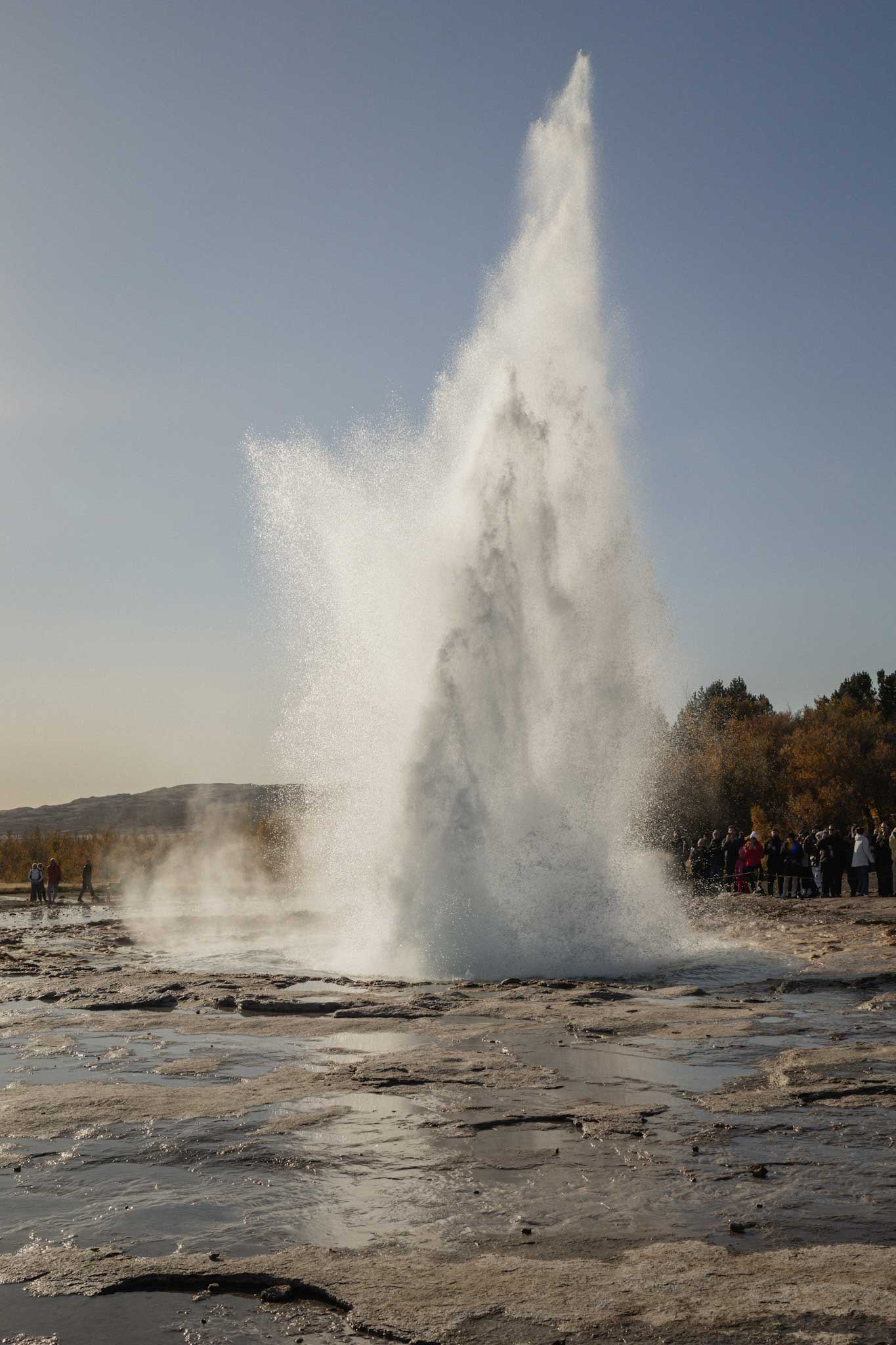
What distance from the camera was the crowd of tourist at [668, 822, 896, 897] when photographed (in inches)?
1053

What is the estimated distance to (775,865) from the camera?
99.7ft

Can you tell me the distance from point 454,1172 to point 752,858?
26.3 meters

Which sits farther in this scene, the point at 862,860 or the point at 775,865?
the point at 775,865

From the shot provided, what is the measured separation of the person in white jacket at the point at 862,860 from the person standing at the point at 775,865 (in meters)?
3.05

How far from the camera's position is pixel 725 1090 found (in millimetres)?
7832

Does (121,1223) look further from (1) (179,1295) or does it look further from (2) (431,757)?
(2) (431,757)

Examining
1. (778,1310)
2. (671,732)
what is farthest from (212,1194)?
(671,732)

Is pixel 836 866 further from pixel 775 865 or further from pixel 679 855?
pixel 679 855

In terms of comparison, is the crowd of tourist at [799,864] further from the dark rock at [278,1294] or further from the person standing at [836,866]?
the dark rock at [278,1294]

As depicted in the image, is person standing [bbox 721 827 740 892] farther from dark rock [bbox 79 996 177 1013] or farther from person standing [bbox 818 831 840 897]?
dark rock [bbox 79 996 177 1013]

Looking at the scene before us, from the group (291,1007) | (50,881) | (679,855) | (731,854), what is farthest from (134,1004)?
(679,855)

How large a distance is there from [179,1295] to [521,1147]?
8.48 ft

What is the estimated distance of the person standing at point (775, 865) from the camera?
30.2 meters

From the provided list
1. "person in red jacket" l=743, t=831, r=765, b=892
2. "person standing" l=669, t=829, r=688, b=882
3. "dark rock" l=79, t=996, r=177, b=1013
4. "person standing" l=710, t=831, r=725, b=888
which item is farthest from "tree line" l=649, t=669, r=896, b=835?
"dark rock" l=79, t=996, r=177, b=1013
